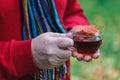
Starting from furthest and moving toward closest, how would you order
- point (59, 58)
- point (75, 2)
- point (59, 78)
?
point (75, 2), point (59, 78), point (59, 58)

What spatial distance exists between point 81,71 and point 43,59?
1.91 meters

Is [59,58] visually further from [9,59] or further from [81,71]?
[81,71]

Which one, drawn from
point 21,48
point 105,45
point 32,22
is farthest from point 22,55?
point 105,45

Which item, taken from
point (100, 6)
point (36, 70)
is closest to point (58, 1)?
point (36, 70)

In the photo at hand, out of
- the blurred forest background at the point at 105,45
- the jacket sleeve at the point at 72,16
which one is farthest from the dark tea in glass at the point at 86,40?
the blurred forest background at the point at 105,45

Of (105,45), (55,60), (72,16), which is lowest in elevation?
(105,45)

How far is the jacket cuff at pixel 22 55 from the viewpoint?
146cm

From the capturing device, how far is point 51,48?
1.41m

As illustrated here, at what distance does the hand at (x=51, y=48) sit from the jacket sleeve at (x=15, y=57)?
0.03m

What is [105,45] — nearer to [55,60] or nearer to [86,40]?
[86,40]

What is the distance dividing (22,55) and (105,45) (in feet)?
6.25

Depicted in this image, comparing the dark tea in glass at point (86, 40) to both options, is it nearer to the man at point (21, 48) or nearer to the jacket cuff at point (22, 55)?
the man at point (21, 48)

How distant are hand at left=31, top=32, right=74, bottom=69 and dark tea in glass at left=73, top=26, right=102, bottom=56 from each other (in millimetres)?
106

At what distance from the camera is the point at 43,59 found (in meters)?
1.43
